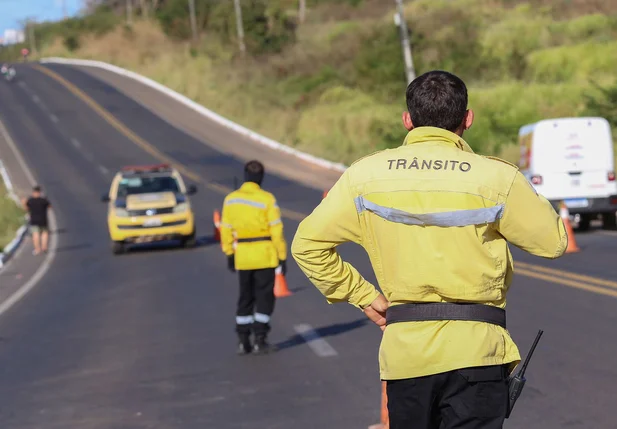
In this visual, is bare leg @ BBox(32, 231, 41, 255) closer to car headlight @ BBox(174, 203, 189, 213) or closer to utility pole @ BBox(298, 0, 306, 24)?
car headlight @ BBox(174, 203, 189, 213)

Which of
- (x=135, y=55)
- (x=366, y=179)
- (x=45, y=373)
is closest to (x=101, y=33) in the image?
(x=135, y=55)

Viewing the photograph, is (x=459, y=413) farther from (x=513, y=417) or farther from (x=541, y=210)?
(x=513, y=417)

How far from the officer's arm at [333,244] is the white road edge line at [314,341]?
257 inches

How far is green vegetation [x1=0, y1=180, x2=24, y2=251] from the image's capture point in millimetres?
33100

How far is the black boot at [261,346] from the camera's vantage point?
10914mm

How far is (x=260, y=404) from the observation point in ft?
28.2

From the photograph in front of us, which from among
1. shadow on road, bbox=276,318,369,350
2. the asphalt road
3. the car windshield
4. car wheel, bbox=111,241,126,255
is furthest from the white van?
shadow on road, bbox=276,318,369,350

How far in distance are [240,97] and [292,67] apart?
10.4 metres

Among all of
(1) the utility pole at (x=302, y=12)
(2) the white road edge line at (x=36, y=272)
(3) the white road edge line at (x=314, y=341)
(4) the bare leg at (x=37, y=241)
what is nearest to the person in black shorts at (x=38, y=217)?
(4) the bare leg at (x=37, y=241)

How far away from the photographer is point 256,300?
1079 centimetres

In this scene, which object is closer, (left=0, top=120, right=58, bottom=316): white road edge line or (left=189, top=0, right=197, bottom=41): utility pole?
(left=0, top=120, right=58, bottom=316): white road edge line

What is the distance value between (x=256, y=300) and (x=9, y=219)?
2627cm

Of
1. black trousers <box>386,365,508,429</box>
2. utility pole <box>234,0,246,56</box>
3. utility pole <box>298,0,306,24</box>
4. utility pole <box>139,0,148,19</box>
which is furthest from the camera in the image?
utility pole <box>139,0,148,19</box>

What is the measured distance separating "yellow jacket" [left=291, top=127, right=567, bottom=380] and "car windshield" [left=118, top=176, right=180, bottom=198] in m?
22.8
